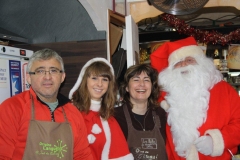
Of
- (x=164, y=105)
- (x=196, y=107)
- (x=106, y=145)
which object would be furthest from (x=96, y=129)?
(x=196, y=107)

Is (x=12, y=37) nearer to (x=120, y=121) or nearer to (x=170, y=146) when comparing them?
(x=120, y=121)

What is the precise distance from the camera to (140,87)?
267 cm

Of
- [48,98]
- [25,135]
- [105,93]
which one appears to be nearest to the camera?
[25,135]

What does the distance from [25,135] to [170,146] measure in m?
1.34

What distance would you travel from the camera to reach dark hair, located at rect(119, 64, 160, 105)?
2.75m

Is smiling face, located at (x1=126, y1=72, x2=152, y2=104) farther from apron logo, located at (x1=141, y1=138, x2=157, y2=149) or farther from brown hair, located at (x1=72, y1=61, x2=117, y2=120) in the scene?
apron logo, located at (x1=141, y1=138, x2=157, y2=149)

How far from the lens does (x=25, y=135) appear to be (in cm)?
196

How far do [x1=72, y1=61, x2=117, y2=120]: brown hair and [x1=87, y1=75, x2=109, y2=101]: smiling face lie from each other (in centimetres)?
3

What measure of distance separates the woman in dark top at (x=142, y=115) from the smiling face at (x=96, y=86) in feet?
0.96

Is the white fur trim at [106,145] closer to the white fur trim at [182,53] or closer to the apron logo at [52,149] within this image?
Result: the apron logo at [52,149]

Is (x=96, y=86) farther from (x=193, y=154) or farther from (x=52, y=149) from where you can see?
(x=193, y=154)

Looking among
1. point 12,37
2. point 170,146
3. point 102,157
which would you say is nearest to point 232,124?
point 170,146

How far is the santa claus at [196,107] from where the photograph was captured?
8.64ft

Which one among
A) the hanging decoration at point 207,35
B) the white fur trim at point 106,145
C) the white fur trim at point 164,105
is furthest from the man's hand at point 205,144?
the hanging decoration at point 207,35
